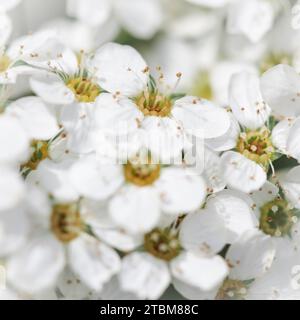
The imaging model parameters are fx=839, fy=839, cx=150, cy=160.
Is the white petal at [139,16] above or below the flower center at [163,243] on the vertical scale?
above

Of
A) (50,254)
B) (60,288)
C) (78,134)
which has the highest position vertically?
(78,134)

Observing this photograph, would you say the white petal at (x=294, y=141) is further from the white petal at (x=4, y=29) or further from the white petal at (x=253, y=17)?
the white petal at (x=4, y=29)

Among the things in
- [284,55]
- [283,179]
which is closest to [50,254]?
[283,179]

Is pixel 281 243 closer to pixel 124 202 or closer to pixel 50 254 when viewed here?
pixel 124 202

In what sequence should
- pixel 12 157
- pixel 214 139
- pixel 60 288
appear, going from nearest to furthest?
1. pixel 12 157
2. pixel 60 288
3. pixel 214 139

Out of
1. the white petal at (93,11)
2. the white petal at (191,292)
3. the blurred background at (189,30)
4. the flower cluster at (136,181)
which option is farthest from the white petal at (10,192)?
the white petal at (93,11)

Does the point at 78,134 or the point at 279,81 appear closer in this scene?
the point at 78,134

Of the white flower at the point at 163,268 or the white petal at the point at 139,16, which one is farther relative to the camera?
the white petal at the point at 139,16
